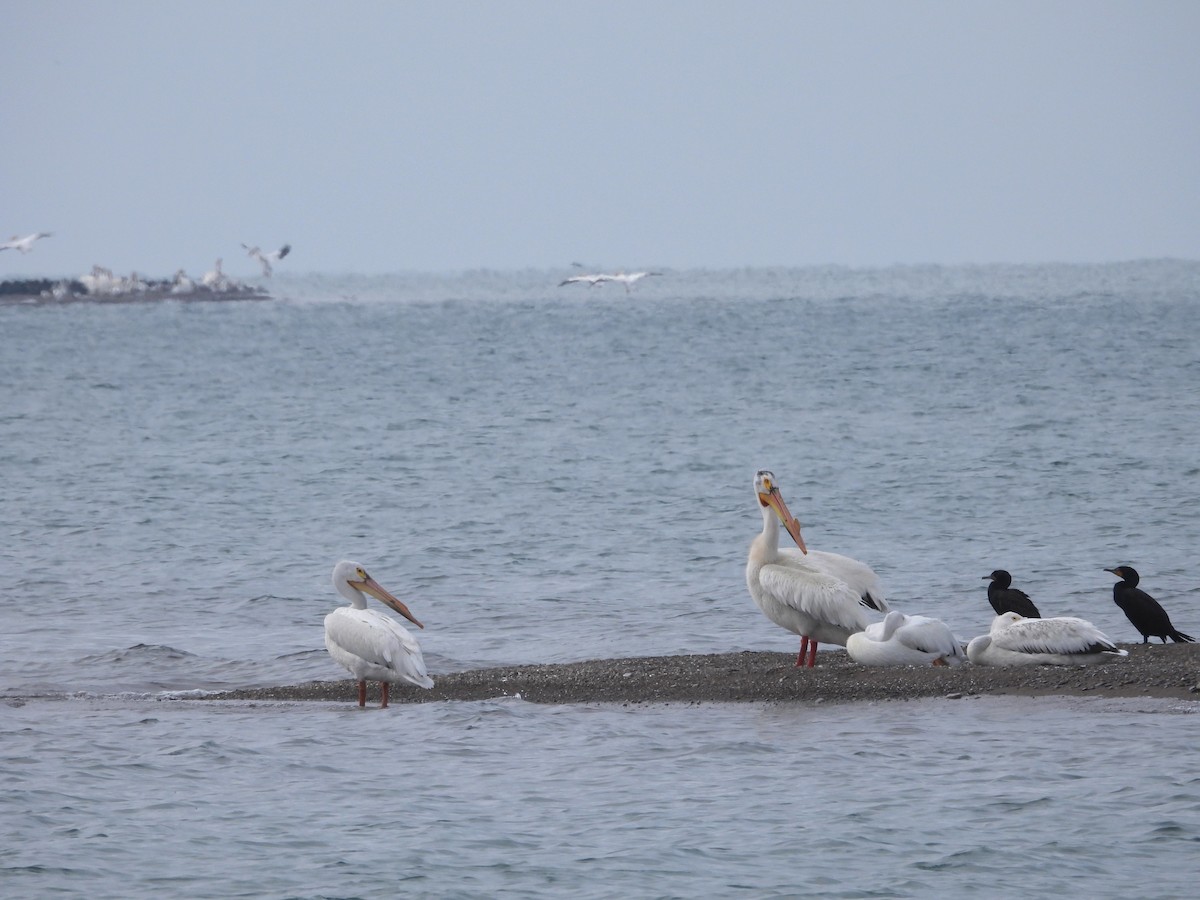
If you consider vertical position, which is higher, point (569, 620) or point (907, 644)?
point (907, 644)

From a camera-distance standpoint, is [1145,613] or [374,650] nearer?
[374,650]

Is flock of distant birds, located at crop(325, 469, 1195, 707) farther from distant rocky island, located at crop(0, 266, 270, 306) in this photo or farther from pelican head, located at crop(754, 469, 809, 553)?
distant rocky island, located at crop(0, 266, 270, 306)

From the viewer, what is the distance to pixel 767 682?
34.7 feet

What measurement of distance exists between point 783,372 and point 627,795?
120ft

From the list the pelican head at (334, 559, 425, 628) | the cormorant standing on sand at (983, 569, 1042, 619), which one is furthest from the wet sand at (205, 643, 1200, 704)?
the cormorant standing on sand at (983, 569, 1042, 619)

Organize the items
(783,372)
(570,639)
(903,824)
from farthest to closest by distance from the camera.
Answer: (783,372)
(570,639)
(903,824)

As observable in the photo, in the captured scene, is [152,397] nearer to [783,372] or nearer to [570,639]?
[783,372]

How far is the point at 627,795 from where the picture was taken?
28.3 feet

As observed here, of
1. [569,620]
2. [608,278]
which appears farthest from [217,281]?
[569,620]

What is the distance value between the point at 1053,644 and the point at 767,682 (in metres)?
1.75

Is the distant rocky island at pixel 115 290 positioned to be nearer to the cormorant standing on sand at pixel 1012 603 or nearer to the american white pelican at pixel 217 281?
the american white pelican at pixel 217 281

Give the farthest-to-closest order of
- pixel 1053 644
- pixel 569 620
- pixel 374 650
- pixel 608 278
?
pixel 608 278 < pixel 569 620 < pixel 374 650 < pixel 1053 644

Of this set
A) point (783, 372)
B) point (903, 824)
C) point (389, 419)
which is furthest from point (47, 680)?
point (783, 372)

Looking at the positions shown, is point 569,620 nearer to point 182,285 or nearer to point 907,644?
point 907,644
